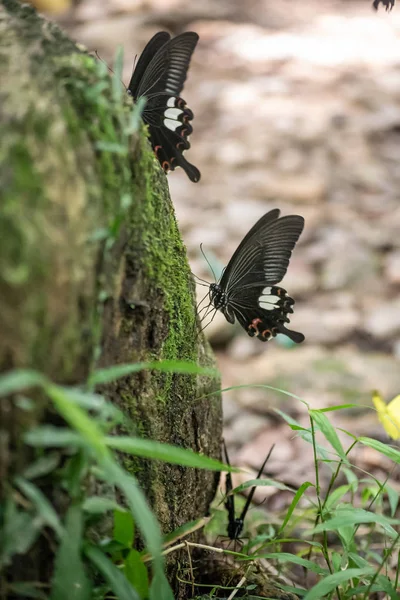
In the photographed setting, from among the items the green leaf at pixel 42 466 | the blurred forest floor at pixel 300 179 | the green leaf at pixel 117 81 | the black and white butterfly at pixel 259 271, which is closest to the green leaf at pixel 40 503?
the green leaf at pixel 42 466

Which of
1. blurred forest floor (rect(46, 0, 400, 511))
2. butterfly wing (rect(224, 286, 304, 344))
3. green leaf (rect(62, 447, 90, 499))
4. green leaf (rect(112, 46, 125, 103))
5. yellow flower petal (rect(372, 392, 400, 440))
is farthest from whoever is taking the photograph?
blurred forest floor (rect(46, 0, 400, 511))

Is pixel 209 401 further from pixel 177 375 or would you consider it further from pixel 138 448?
pixel 138 448

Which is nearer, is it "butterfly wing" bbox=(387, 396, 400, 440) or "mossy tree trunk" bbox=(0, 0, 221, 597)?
"mossy tree trunk" bbox=(0, 0, 221, 597)

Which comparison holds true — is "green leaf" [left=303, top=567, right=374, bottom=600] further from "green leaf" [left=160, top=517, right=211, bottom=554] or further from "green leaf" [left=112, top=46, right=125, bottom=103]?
"green leaf" [left=112, top=46, right=125, bottom=103]

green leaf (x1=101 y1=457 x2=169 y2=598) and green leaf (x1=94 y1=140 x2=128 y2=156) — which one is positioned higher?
green leaf (x1=94 y1=140 x2=128 y2=156)

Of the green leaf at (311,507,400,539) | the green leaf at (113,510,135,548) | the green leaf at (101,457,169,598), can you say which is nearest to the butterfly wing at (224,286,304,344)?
the green leaf at (311,507,400,539)

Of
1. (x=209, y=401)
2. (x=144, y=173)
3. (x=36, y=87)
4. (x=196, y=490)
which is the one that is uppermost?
(x=36, y=87)

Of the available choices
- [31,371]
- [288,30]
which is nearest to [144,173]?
[31,371]
